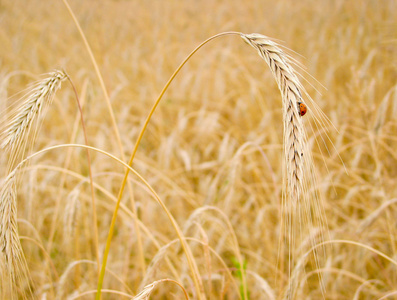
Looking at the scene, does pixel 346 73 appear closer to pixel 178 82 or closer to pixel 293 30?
pixel 293 30

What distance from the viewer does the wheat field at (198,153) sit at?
0.75 meters

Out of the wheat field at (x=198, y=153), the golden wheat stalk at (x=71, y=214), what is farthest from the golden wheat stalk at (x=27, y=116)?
the golden wheat stalk at (x=71, y=214)

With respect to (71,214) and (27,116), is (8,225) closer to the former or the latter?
(27,116)

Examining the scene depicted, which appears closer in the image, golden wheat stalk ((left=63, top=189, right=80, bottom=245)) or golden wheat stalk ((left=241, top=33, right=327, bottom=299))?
golden wheat stalk ((left=241, top=33, right=327, bottom=299))

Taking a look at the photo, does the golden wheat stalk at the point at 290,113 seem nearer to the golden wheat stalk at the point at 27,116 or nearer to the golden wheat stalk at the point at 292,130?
the golden wheat stalk at the point at 292,130

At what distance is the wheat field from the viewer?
746 millimetres

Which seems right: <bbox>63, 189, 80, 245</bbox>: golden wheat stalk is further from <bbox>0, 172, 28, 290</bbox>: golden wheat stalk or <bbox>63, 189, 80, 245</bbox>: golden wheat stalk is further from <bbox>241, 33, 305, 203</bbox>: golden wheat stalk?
<bbox>241, 33, 305, 203</bbox>: golden wheat stalk

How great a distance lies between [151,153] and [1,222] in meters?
1.86

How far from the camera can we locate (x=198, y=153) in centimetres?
249

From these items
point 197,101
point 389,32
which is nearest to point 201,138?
point 197,101

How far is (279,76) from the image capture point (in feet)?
1.99

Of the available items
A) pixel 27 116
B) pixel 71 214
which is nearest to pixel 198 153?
pixel 71 214

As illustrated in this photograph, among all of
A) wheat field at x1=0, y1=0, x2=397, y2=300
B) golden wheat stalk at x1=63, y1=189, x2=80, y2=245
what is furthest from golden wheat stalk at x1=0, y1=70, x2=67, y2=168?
golden wheat stalk at x1=63, y1=189, x2=80, y2=245

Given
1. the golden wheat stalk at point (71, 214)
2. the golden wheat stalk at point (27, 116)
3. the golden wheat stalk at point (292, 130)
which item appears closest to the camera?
the golden wheat stalk at point (292, 130)
